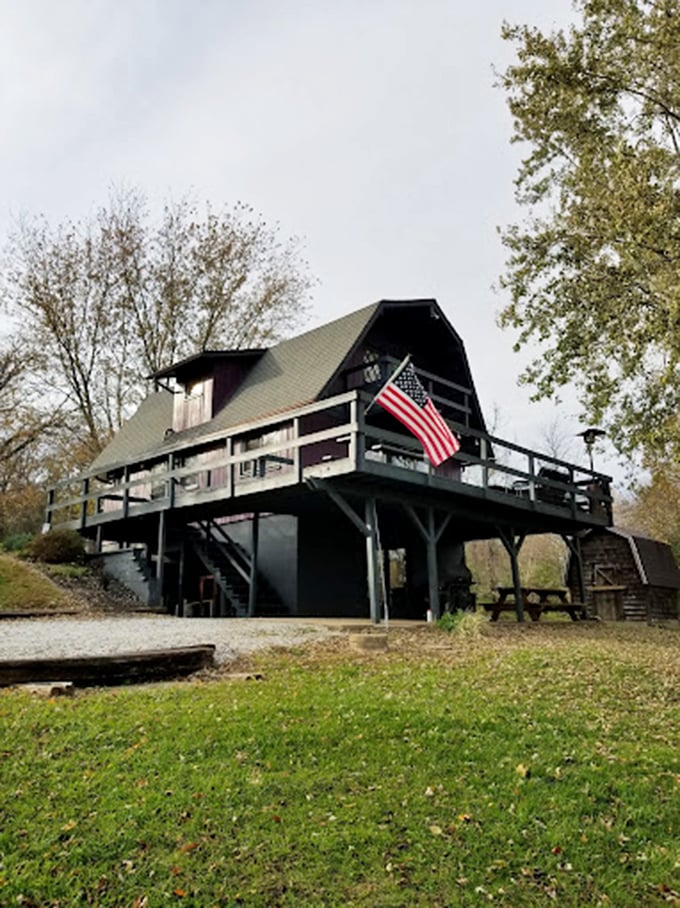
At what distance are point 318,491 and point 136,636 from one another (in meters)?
4.87

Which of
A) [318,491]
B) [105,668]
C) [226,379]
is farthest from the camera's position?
[226,379]

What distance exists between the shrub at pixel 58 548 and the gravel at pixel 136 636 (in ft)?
23.2

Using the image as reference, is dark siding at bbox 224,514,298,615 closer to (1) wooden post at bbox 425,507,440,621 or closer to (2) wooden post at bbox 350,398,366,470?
(1) wooden post at bbox 425,507,440,621

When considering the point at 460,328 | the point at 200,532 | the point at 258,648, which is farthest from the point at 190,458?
the point at 258,648

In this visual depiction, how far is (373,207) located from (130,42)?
20.3 ft

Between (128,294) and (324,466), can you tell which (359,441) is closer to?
(324,466)

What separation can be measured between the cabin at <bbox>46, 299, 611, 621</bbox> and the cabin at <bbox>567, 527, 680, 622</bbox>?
6.78m

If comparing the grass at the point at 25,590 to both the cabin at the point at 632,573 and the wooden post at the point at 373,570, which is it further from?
the cabin at the point at 632,573

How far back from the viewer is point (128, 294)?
3028 cm

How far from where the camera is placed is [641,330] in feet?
38.3

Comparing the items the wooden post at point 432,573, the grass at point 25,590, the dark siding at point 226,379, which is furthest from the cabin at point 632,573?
the grass at point 25,590

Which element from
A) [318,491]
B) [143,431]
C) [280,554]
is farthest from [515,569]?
[143,431]

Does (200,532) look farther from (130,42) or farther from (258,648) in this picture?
(130,42)

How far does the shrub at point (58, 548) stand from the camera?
1991 cm
